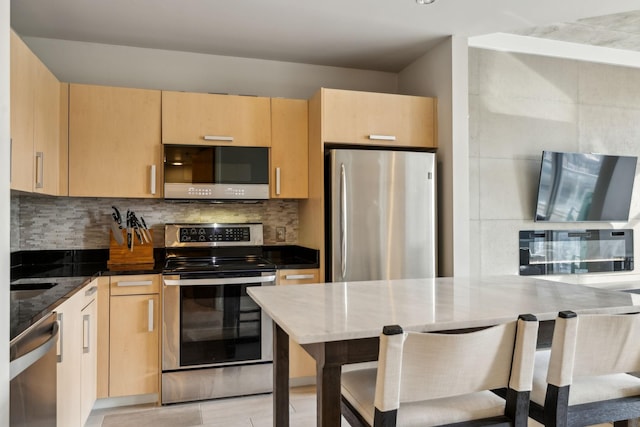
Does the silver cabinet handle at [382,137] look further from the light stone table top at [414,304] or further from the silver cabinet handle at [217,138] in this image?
the light stone table top at [414,304]

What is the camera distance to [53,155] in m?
2.83

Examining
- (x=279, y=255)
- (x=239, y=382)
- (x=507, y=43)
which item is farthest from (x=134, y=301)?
(x=507, y=43)

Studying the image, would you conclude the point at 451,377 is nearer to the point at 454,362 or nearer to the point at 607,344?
the point at 454,362

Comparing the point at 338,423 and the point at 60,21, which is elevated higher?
the point at 60,21

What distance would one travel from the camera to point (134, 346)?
288 centimetres

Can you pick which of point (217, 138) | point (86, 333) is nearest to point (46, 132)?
point (217, 138)

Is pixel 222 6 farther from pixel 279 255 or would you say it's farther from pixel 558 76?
pixel 558 76

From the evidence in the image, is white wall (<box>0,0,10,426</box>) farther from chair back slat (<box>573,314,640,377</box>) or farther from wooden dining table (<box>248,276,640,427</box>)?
chair back slat (<box>573,314,640,377</box>)

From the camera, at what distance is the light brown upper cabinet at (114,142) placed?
3016mm

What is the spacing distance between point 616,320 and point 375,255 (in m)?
1.82

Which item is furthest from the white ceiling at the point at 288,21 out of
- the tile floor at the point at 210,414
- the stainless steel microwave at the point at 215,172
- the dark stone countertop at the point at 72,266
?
the tile floor at the point at 210,414

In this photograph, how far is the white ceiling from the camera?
2.76 metres

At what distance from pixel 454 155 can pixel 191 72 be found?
2.14 meters

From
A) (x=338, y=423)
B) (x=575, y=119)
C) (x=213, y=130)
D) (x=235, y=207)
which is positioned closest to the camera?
(x=338, y=423)
